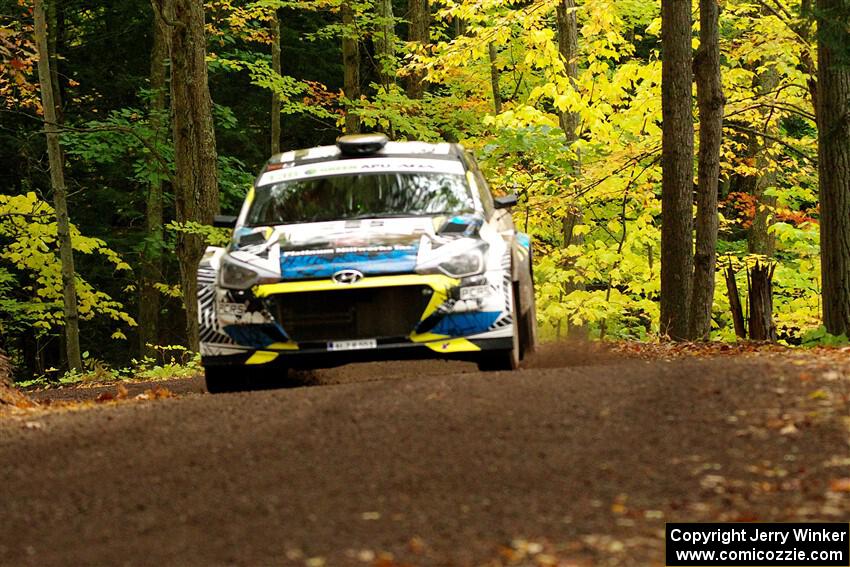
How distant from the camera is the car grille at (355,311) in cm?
864

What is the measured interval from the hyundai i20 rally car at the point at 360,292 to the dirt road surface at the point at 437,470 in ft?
2.76

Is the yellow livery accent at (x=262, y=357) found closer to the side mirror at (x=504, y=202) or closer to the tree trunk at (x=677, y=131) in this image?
the side mirror at (x=504, y=202)

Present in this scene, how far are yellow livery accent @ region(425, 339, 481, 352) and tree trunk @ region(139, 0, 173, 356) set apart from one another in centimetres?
1794

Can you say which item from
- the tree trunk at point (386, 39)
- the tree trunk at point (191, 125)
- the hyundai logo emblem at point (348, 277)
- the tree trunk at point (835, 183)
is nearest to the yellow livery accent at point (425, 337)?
the hyundai logo emblem at point (348, 277)

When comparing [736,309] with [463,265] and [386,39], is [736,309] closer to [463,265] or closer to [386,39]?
[463,265]

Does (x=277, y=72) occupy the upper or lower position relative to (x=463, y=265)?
upper

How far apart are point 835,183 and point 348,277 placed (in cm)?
612

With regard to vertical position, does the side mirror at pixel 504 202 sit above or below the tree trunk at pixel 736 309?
above

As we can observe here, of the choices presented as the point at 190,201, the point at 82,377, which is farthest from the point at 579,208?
the point at 82,377

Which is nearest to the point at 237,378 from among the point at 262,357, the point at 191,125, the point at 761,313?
the point at 262,357

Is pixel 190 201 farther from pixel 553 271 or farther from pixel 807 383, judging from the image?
pixel 807 383

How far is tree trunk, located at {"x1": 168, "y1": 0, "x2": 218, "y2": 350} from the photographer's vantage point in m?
17.9

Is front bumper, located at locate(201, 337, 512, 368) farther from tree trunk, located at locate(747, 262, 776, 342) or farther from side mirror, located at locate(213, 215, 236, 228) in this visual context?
tree trunk, located at locate(747, 262, 776, 342)

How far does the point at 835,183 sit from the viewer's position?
12320 millimetres
